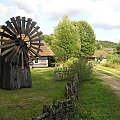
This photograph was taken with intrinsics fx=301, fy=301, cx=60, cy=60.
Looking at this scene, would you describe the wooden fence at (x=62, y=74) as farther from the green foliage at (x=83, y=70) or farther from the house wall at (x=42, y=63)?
the house wall at (x=42, y=63)

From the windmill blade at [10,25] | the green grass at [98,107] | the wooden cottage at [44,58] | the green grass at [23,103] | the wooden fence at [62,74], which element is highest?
the windmill blade at [10,25]

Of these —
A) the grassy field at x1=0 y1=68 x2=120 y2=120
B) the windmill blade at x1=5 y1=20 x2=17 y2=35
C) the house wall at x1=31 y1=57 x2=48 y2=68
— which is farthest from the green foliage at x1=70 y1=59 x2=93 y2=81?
the house wall at x1=31 y1=57 x2=48 y2=68

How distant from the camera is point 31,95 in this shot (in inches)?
798

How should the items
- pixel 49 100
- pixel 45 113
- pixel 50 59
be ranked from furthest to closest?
pixel 50 59
pixel 49 100
pixel 45 113

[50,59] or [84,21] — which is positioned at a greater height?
[84,21]

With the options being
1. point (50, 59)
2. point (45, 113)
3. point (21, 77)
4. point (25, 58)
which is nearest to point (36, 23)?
point (25, 58)

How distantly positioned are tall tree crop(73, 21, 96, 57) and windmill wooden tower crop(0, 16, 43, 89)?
6091 centimetres

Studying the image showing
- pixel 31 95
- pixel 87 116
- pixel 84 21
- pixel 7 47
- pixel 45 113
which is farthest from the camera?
pixel 84 21

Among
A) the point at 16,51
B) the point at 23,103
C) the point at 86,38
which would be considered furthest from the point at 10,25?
the point at 86,38

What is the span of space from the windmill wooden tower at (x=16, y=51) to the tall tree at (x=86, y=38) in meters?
60.9

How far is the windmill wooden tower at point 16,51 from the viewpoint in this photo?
23.0 m

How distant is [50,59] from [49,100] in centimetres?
3871

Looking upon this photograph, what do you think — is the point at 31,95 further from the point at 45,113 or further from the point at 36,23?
the point at 45,113

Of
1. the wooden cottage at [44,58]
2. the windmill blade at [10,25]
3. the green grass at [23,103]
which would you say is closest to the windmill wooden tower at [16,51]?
the windmill blade at [10,25]
